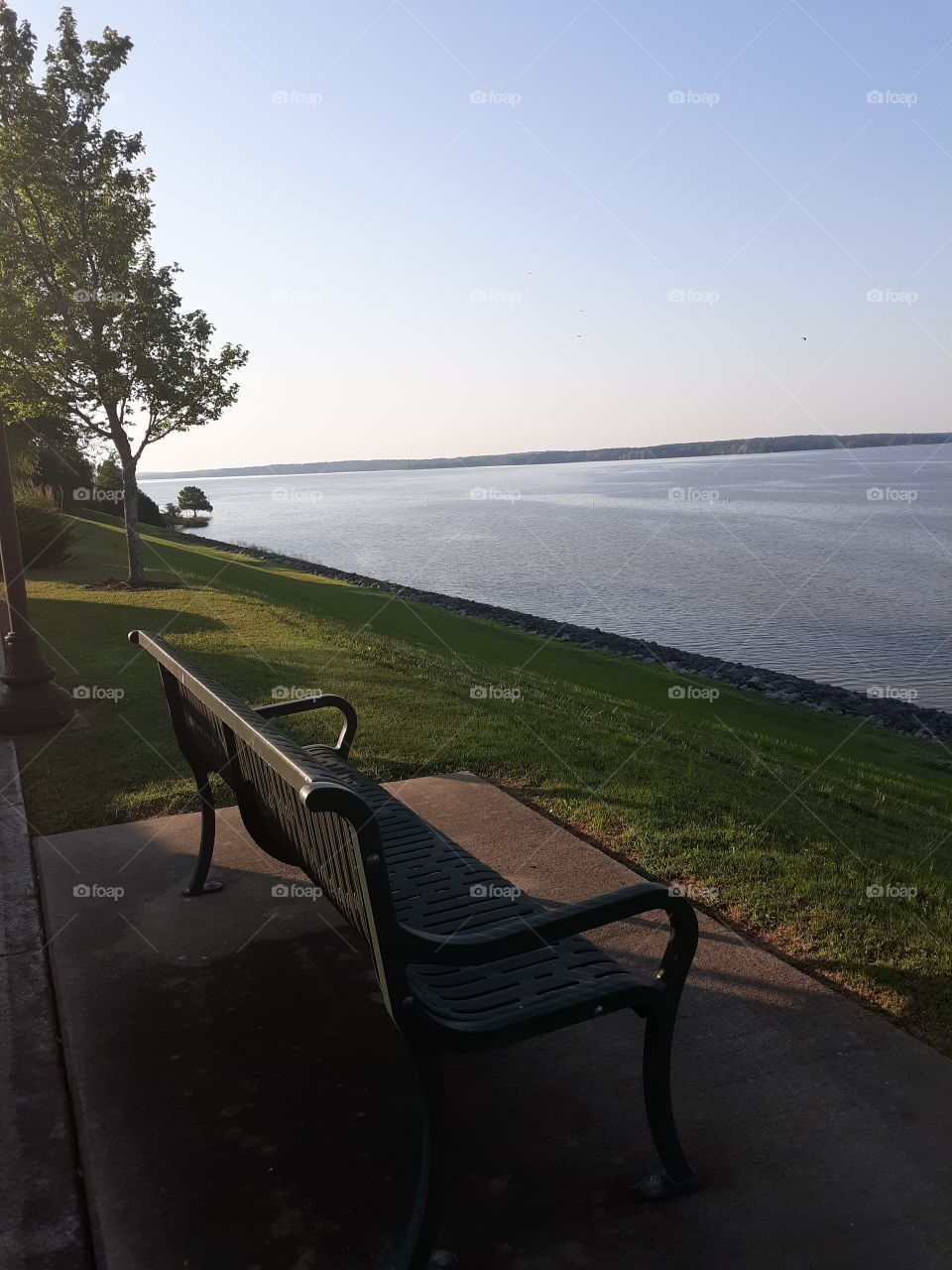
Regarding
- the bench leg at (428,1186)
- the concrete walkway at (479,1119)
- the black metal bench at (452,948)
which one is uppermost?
the black metal bench at (452,948)

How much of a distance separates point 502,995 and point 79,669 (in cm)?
880

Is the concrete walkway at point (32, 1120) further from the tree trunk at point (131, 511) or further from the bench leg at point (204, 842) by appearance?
the tree trunk at point (131, 511)

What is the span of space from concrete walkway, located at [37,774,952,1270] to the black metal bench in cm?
24

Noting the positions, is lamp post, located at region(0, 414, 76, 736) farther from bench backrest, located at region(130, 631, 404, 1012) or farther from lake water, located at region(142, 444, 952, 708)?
lake water, located at region(142, 444, 952, 708)

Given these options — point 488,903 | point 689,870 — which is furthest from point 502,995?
point 689,870

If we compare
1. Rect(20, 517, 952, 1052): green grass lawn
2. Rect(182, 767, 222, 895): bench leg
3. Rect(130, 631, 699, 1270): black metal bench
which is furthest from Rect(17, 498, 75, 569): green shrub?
Rect(130, 631, 699, 1270): black metal bench

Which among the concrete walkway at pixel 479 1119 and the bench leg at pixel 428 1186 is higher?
the bench leg at pixel 428 1186

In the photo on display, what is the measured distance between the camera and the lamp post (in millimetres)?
8195

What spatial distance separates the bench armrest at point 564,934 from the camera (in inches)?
97.7

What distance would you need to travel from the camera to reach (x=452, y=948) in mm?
2484

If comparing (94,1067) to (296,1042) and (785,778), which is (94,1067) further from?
(785,778)

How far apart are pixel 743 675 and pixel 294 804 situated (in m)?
18.0

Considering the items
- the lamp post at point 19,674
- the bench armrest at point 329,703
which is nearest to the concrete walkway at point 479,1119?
the bench armrest at point 329,703

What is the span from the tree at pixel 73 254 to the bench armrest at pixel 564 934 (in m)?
16.0
